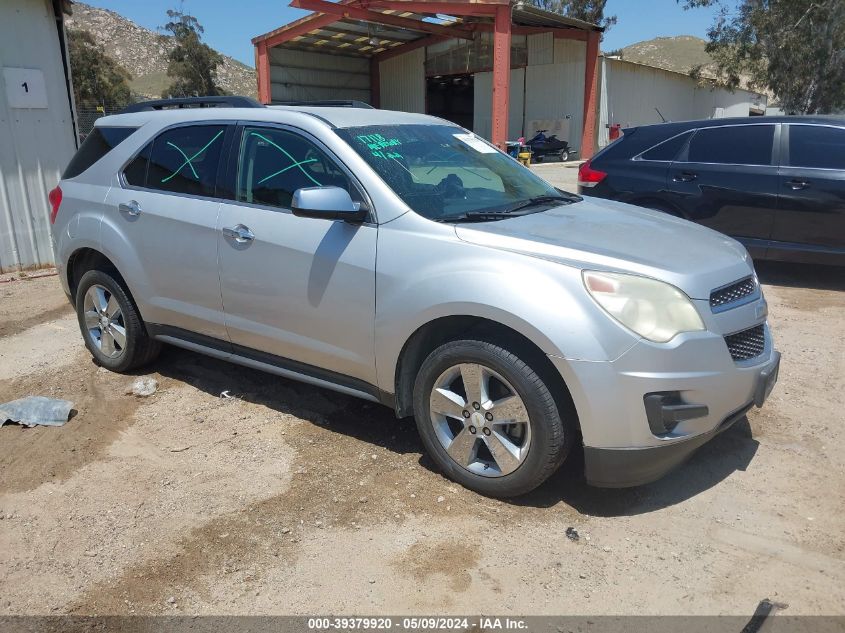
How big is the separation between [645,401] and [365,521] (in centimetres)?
137

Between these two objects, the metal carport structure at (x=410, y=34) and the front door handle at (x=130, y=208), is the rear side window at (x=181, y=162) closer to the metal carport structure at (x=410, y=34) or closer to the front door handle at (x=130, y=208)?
the front door handle at (x=130, y=208)

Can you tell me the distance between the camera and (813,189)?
Result: 652cm

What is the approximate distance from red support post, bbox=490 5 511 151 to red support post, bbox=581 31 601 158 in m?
6.56

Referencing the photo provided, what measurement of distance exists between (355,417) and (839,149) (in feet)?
17.8

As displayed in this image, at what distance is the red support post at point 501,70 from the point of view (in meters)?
18.6

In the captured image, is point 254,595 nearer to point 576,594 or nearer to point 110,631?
point 110,631

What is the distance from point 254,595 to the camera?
2705 mm

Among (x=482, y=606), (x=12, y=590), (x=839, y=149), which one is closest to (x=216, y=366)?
(x=12, y=590)

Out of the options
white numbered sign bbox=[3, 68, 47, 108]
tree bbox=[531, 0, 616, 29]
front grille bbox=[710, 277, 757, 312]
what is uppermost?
tree bbox=[531, 0, 616, 29]

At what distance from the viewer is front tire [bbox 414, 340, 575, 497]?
2990 millimetres

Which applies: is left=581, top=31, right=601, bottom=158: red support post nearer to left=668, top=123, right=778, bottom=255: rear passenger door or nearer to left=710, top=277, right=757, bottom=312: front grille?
left=668, top=123, right=778, bottom=255: rear passenger door

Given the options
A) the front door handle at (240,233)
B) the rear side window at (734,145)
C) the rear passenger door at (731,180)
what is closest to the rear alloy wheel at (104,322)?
the front door handle at (240,233)

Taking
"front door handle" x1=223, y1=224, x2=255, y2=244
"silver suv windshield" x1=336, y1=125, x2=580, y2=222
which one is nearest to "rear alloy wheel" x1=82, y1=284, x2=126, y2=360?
"front door handle" x1=223, y1=224, x2=255, y2=244

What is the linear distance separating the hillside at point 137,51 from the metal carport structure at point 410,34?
260 feet
